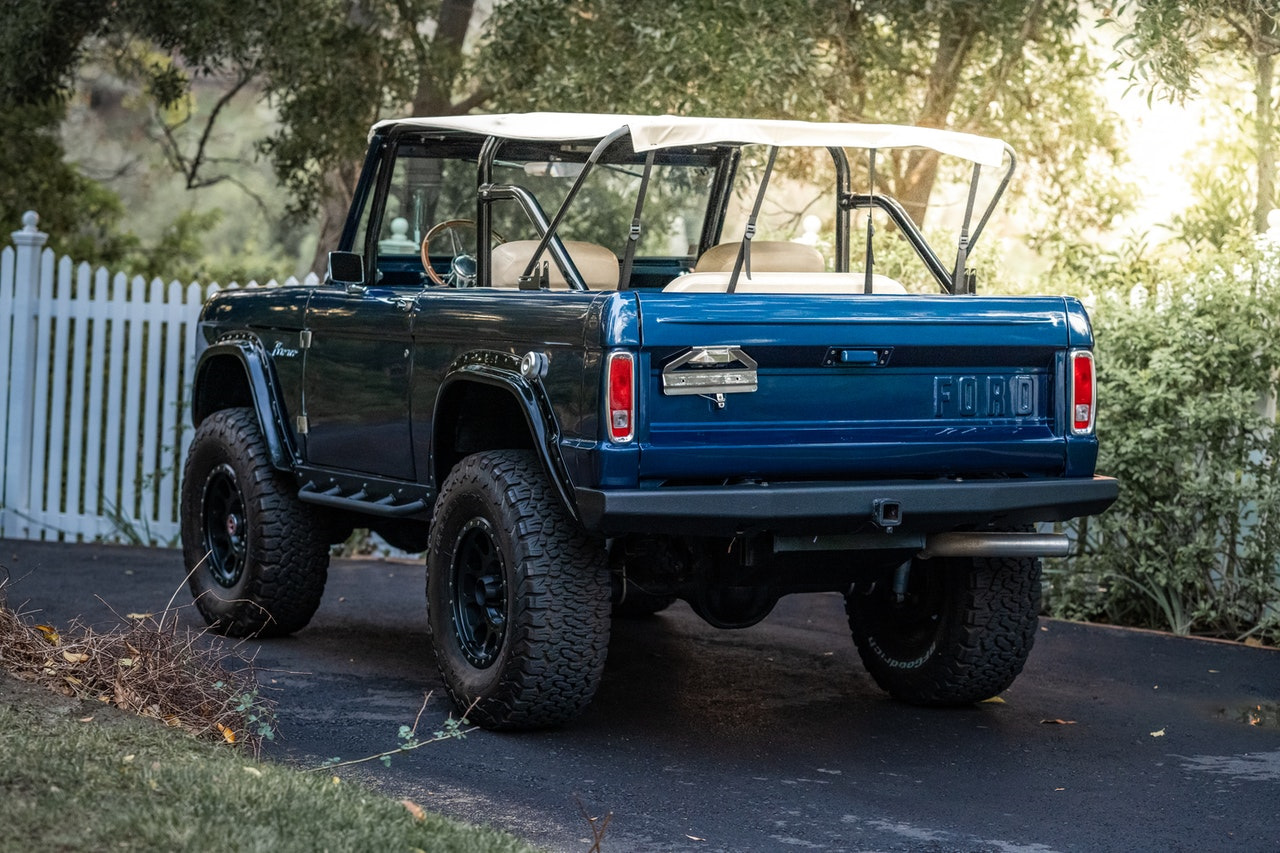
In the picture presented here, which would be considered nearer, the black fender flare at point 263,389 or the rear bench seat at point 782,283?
the rear bench seat at point 782,283

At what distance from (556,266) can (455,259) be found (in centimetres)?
45

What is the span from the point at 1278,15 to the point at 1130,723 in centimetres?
410

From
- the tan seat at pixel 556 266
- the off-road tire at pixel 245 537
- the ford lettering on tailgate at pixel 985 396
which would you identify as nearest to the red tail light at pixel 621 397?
the ford lettering on tailgate at pixel 985 396

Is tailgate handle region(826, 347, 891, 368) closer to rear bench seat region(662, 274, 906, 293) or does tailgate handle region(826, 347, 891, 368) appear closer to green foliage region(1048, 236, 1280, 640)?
rear bench seat region(662, 274, 906, 293)

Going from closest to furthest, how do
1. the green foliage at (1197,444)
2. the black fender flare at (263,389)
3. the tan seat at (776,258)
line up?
the tan seat at (776,258), the black fender flare at (263,389), the green foliage at (1197,444)

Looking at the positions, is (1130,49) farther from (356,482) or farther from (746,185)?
(356,482)

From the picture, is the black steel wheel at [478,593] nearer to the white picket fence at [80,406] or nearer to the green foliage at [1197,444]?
the green foliage at [1197,444]

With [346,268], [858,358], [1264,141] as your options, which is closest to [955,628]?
[858,358]

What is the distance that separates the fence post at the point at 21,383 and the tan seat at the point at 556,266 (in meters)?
5.31

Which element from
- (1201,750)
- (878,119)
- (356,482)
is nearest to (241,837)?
(356,482)

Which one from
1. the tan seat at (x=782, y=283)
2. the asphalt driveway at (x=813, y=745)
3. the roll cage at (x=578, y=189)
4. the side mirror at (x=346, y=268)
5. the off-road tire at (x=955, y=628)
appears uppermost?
the roll cage at (x=578, y=189)

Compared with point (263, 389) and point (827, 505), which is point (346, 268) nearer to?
point (263, 389)

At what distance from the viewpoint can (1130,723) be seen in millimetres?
6289

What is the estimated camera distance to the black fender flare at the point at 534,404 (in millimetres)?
5355
